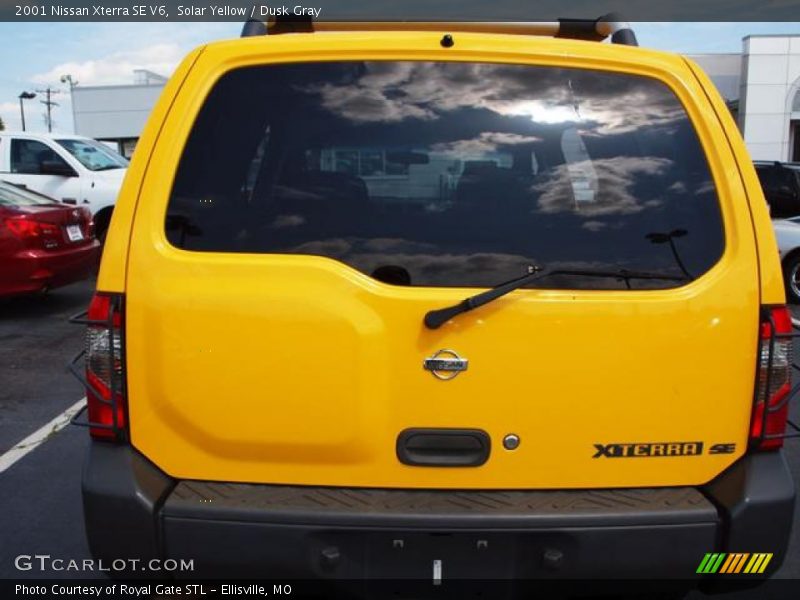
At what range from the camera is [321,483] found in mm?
2039

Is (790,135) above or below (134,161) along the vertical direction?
below

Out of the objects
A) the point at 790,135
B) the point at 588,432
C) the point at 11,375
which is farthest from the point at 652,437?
the point at 790,135

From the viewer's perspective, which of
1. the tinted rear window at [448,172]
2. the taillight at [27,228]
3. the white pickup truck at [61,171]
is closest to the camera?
the tinted rear window at [448,172]

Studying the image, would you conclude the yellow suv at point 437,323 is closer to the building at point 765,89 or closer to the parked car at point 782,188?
the parked car at point 782,188

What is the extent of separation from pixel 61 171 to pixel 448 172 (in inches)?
401

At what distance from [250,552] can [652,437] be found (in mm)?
1129

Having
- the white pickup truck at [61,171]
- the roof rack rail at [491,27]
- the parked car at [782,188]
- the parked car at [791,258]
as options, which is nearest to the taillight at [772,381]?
the roof rack rail at [491,27]

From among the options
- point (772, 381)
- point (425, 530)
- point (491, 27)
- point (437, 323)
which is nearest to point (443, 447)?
point (425, 530)

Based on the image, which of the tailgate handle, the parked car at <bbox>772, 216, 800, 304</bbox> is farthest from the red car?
the parked car at <bbox>772, 216, 800, 304</bbox>

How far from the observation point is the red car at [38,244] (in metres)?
7.38

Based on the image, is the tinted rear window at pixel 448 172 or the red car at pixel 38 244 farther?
the red car at pixel 38 244

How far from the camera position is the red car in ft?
24.2

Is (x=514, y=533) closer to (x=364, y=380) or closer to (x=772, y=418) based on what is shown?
(x=364, y=380)

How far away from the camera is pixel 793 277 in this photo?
9336 millimetres
